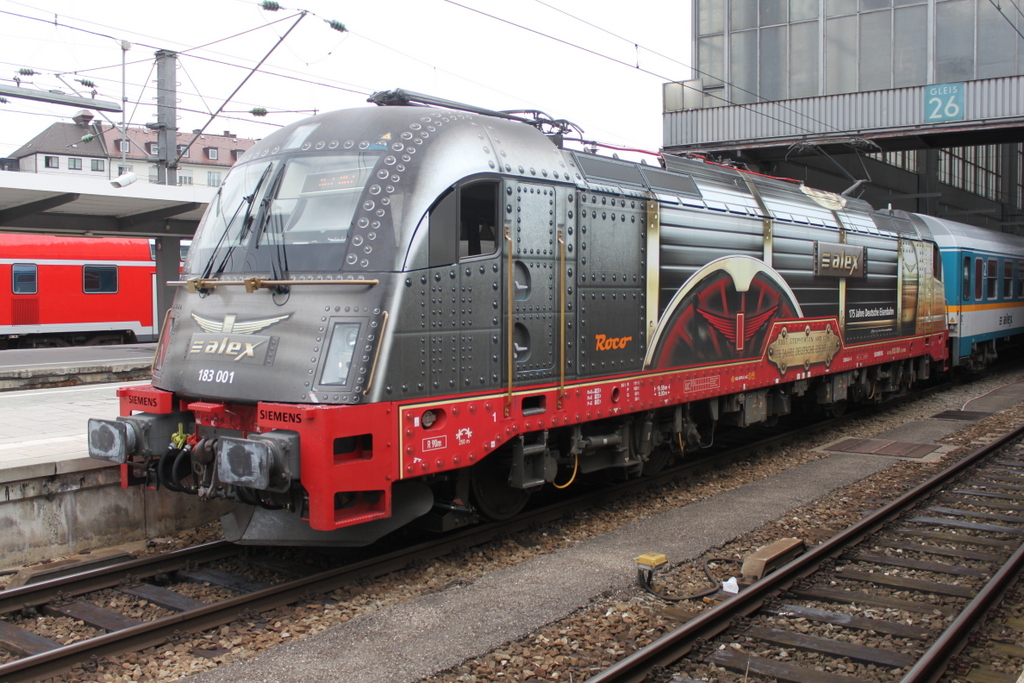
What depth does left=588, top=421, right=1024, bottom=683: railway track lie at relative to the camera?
4828mm

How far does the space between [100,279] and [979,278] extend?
21.7 meters

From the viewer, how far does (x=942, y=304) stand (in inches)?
649

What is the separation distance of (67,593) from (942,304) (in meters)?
15.6

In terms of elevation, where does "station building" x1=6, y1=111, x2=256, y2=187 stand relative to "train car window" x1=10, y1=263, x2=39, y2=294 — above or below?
above

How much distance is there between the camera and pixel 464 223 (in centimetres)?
647

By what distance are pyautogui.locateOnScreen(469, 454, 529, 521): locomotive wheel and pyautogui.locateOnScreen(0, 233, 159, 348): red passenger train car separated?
18.1 m

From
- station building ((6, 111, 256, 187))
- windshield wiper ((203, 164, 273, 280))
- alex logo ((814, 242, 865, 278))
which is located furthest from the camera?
station building ((6, 111, 256, 187))

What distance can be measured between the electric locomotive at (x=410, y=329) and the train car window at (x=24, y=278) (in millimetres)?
17797

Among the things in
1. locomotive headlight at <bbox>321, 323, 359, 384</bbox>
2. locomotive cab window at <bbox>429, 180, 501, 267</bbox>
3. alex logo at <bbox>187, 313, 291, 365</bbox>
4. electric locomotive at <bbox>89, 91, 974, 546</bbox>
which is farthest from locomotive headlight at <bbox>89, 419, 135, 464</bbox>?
locomotive cab window at <bbox>429, 180, 501, 267</bbox>

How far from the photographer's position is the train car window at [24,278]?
2173 cm

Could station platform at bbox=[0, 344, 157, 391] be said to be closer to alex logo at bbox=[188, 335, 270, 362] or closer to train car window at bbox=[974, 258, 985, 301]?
alex logo at bbox=[188, 335, 270, 362]

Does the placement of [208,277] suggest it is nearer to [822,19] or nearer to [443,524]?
[443,524]

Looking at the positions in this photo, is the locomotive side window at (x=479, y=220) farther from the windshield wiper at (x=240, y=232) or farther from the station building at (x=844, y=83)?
the station building at (x=844, y=83)

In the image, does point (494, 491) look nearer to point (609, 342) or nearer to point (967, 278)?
point (609, 342)
